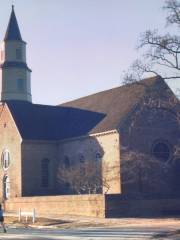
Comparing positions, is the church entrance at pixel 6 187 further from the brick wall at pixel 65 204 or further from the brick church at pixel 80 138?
the brick wall at pixel 65 204

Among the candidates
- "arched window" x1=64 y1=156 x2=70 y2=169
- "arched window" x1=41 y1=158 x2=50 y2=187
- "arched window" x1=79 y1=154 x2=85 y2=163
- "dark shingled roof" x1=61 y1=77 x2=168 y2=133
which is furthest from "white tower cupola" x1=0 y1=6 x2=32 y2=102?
"arched window" x1=79 y1=154 x2=85 y2=163

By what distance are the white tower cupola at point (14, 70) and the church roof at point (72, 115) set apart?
2344 millimetres

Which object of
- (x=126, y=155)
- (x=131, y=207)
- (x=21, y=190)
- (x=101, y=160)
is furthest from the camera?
(x=21, y=190)

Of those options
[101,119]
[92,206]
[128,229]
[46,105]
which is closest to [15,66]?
[46,105]

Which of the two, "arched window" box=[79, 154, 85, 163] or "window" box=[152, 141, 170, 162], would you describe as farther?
"arched window" box=[79, 154, 85, 163]

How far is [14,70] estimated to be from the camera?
64188 millimetres

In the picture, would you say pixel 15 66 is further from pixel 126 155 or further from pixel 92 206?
pixel 92 206

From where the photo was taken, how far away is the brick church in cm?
4603

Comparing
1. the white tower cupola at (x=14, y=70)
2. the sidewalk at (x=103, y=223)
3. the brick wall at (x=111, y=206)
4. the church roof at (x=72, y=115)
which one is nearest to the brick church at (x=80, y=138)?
the white tower cupola at (x=14, y=70)

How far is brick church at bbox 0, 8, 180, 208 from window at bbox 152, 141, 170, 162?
0.17ft

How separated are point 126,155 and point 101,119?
8.74 metres

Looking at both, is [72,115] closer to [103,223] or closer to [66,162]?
[66,162]

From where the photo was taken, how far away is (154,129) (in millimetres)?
47688

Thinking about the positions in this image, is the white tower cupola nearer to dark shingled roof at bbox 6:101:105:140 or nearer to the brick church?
the brick church
